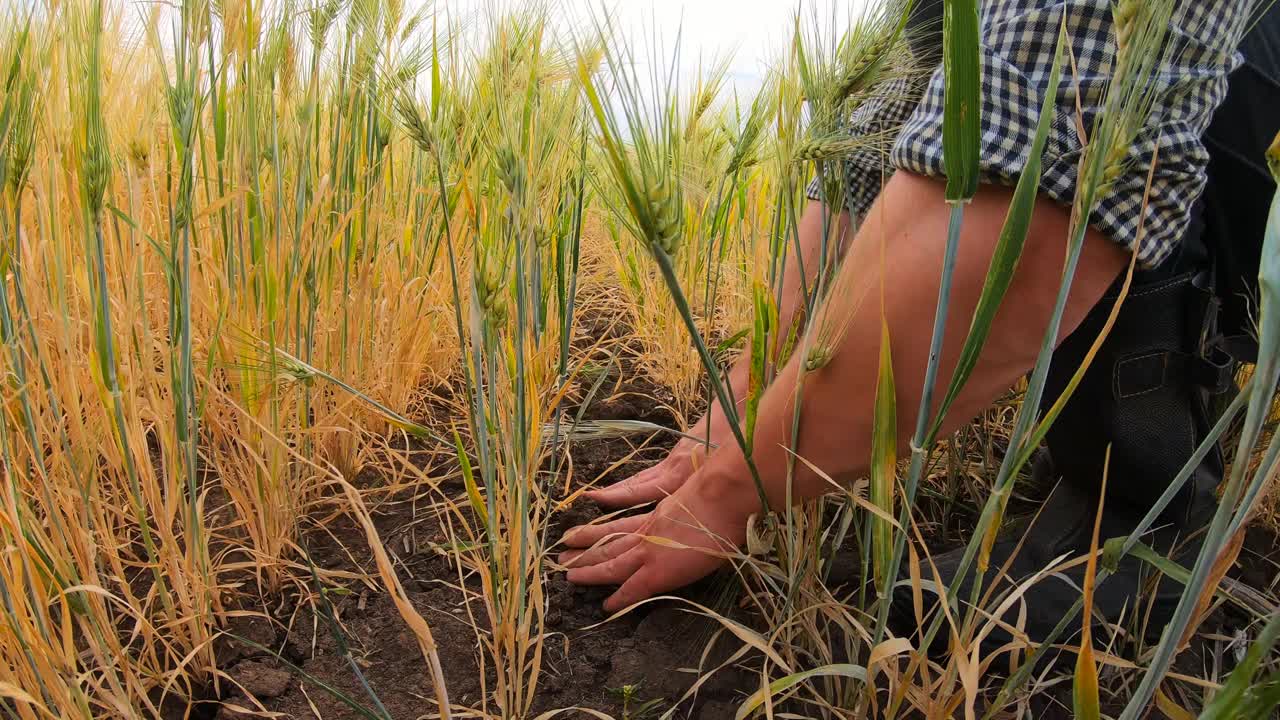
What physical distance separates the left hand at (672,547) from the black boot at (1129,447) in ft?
0.79

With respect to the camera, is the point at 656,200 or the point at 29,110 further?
the point at 29,110

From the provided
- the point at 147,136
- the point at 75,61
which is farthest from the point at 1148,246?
the point at 75,61

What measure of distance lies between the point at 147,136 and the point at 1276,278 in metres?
0.83

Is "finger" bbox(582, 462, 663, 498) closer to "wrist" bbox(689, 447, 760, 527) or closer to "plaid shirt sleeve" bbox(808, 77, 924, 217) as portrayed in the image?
"wrist" bbox(689, 447, 760, 527)

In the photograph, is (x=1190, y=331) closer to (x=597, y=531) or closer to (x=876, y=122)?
(x=876, y=122)

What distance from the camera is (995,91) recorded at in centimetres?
69

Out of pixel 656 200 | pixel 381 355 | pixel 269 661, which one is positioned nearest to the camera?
pixel 656 200

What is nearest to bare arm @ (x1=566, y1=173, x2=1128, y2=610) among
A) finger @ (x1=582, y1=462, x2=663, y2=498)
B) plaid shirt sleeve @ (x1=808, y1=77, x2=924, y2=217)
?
plaid shirt sleeve @ (x1=808, y1=77, x2=924, y2=217)

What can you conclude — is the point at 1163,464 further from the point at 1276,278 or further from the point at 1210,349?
the point at 1276,278

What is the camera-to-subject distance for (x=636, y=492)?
120cm

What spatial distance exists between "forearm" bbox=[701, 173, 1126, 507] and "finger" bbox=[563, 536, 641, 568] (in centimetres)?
29

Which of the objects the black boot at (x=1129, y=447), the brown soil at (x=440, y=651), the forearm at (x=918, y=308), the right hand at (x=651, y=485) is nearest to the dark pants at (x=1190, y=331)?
the black boot at (x=1129, y=447)

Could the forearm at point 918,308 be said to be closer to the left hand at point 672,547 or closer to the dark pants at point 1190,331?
the left hand at point 672,547

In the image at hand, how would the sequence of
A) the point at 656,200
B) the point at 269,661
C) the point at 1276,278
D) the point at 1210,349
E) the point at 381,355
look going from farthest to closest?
the point at 381,355, the point at 1210,349, the point at 269,661, the point at 656,200, the point at 1276,278
